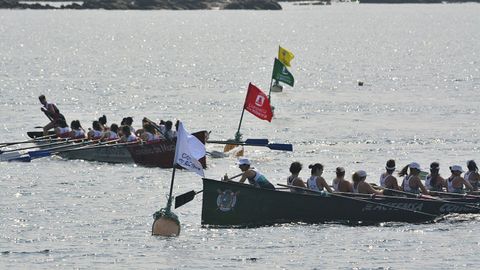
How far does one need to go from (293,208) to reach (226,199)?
2.01 m

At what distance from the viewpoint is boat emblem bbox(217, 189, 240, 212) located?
33.8m

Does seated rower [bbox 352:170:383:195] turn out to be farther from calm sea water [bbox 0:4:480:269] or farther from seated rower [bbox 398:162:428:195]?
seated rower [bbox 398:162:428:195]

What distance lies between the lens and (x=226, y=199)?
34.0 metres

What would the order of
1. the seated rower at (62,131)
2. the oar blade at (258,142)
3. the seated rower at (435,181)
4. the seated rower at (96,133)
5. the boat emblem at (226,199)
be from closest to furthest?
1. the boat emblem at (226,199)
2. the seated rower at (435,181)
3. the oar blade at (258,142)
4. the seated rower at (96,133)
5. the seated rower at (62,131)

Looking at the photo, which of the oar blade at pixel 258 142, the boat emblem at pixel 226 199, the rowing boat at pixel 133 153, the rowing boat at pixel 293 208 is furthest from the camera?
the rowing boat at pixel 133 153

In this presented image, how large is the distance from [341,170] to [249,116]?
31.2 m

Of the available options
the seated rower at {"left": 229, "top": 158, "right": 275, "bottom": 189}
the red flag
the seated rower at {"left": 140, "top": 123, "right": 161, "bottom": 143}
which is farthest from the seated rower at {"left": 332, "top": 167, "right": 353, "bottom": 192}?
the red flag

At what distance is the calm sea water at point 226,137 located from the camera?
32812 millimetres

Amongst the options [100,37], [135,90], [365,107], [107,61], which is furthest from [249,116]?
[100,37]

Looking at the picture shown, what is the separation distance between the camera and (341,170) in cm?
3550

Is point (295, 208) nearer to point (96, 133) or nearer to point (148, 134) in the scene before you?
point (148, 134)

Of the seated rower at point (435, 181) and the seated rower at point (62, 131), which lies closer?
the seated rower at point (435, 181)

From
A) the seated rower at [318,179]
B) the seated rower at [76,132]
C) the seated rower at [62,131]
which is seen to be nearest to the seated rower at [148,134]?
the seated rower at [76,132]

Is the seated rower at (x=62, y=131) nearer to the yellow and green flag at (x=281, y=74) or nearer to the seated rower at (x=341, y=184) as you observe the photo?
the yellow and green flag at (x=281, y=74)
